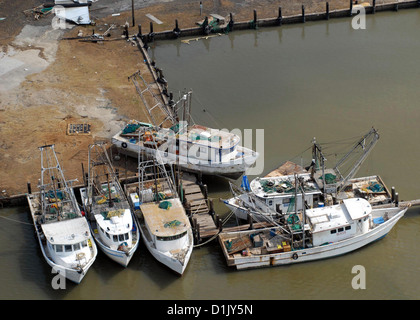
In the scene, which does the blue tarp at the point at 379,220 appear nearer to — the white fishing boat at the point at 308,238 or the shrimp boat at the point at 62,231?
the white fishing boat at the point at 308,238

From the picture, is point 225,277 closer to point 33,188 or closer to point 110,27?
point 33,188

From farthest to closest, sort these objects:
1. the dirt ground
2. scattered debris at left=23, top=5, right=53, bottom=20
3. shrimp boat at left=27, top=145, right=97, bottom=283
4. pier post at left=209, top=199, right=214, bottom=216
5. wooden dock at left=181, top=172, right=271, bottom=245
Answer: scattered debris at left=23, top=5, right=53, bottom=20 < the dirt ground < pier post at left=209, top=199, right=214, bottom=216 < wooden dock at left=181, top=172, right=271, bottom=245 < shrimp boat at left=27, top=145, right=97, bottom=283

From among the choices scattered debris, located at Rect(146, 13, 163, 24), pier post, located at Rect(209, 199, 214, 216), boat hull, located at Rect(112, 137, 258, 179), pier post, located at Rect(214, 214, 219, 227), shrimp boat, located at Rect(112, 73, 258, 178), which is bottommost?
pier post, located at Rect(214, 214, 219, 227)

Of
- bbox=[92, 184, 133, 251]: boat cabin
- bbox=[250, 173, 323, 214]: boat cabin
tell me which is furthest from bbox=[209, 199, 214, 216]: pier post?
bbox=[92, 184, 133, 251]: boat cabin

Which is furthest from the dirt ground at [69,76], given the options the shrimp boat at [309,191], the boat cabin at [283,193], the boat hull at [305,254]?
the boat hull at [305,254]

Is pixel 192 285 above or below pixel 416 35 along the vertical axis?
below

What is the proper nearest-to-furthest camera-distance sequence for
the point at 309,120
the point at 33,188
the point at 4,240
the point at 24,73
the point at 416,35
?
1. the point at 4,240
2. the point at 33,188
3. the point at 309,120
4. the point at 24,73
5. the point at 416,35

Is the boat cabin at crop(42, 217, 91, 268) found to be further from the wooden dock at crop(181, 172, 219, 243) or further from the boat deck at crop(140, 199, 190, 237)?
the wooden dock at crop(181, 172, 219, 243)

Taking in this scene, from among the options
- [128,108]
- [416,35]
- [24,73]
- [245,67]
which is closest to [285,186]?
[128,108]
